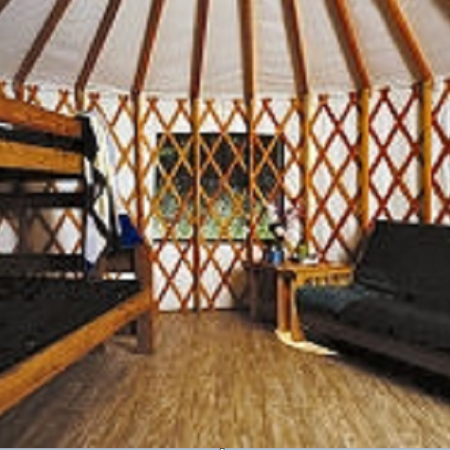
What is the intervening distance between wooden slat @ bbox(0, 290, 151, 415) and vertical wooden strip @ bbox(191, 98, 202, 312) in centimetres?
149

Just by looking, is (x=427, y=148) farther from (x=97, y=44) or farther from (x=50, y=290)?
(x=50, y=290)

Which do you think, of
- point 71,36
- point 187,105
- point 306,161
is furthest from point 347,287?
point 71,36

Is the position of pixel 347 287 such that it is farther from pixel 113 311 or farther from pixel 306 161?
pixel 113 311

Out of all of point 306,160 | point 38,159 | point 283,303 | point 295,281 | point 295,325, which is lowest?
point 295,325

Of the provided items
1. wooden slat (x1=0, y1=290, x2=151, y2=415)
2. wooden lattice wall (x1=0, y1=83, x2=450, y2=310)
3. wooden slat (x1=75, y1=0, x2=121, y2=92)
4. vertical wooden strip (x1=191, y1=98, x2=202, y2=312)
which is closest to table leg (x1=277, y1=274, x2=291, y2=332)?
wooden lattice wall (x1=0, y1=83, x2=450, y2=310)

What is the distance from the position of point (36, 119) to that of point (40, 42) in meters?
1.62

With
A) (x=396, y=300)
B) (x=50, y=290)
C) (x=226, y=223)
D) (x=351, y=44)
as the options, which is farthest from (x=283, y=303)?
(x=351, y=44)

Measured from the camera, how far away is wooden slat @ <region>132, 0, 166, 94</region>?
346 centimetres

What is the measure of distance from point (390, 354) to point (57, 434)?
1.62 metres

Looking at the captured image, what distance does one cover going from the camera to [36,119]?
7.81 feet

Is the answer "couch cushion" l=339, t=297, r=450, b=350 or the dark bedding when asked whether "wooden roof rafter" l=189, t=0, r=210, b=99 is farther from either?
"couch cushion" l=339, t=297, r=450, b=350

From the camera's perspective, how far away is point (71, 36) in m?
3.75

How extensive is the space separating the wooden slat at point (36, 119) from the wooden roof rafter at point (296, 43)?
55.0 inches

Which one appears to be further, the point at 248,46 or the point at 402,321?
the point at 248,46
